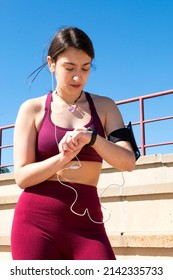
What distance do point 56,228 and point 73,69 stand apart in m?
0.63

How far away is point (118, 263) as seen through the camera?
1634 mm

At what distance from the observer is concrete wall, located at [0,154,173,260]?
3443 mm

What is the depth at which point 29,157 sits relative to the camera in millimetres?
1756

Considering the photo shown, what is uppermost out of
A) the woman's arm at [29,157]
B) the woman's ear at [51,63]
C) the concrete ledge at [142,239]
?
the woman's ear at [51,63]

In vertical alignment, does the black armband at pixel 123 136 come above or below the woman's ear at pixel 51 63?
below

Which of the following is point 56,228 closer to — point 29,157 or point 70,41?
point 29,157

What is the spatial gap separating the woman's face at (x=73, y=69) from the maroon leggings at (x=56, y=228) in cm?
41

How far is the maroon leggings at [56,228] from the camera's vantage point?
1.64 m

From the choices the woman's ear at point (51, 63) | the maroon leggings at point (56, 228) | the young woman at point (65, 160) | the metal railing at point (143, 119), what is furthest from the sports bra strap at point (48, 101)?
the metal railing at point (143, 119)

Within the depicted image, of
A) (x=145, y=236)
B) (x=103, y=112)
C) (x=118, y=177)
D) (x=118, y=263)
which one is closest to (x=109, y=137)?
(x=103, y=112)

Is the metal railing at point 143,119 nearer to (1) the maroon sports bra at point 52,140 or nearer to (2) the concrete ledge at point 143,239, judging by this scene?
(2) the concrete ledge at point 143,239

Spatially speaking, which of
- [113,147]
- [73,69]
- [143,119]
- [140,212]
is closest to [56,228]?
[113,147]

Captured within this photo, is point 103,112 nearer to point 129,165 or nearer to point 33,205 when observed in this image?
point 129,165

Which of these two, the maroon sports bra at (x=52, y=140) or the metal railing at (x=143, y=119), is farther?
the metal railing at (x=143, y=119)
